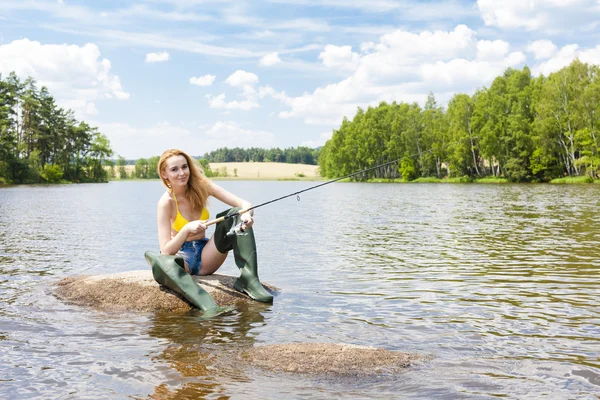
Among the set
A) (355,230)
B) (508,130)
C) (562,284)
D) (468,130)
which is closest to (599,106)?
(508,130)

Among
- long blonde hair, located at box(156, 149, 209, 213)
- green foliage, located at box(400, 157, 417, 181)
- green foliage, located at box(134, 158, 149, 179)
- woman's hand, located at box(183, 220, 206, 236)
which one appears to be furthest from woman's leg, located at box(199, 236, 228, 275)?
green foliage, located at box(134, 158, 149, 179)

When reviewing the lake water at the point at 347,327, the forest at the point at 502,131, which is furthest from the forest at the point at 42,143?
the lake water at the point at 347,327

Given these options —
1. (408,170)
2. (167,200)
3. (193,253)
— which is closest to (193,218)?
(167,200)

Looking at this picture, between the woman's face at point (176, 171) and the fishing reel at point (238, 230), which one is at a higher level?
the woman's face at point (176, 171)

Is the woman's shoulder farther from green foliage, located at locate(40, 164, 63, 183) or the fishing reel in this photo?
green foliage, located at locate(40, 164, 63, 183)

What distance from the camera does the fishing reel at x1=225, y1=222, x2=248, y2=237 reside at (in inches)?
321

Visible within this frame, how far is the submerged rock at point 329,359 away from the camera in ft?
17.7

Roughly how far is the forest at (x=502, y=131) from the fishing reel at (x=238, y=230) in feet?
138

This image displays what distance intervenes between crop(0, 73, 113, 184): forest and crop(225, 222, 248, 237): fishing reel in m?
82.4

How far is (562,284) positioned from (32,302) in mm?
8231

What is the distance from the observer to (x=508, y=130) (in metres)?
81.8

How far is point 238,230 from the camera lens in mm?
8266

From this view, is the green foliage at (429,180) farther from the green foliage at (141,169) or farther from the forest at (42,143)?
the green foliage at (141,169)

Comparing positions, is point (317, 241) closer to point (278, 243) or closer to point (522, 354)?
point (278, 243)
